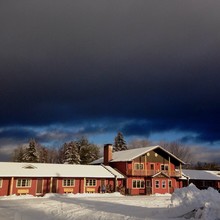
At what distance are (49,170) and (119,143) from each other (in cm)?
4034

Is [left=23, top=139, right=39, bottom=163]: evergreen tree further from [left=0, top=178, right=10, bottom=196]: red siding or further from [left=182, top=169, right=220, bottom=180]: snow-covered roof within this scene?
[left=182, top=169, right=220, bottom=180]: snow-covered roof

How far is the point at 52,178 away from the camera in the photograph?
120ft

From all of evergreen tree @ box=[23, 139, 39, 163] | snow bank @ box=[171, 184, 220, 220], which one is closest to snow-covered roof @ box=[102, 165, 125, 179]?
snow bank @ box=[171, 184, 220, 220]

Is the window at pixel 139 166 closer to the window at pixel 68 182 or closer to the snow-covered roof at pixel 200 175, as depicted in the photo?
the snow-covered roof at pixel 200 175

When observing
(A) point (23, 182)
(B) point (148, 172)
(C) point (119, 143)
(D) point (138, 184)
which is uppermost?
(C) point (119, 143)

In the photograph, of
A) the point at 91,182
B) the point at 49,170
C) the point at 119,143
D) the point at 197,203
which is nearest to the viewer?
the point at 197,203

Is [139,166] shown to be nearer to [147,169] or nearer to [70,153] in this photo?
[147,169]

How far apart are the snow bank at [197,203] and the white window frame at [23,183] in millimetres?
22816

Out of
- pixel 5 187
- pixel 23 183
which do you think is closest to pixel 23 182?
pixel 23 183

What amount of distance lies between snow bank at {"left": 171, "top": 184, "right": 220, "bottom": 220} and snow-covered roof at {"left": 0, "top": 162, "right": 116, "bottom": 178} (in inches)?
885

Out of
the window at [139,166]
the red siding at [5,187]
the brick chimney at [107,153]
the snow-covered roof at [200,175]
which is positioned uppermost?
the brick chimney at [107,153]

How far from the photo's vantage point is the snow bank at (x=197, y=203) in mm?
13700

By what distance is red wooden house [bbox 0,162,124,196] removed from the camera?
112ft

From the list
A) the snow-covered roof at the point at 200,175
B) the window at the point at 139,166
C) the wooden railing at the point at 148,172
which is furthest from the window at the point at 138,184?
the snow-covered roof at the point at 200,175
